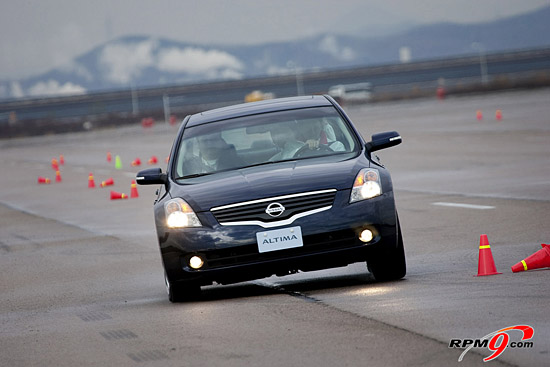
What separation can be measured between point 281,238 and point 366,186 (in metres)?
0.81

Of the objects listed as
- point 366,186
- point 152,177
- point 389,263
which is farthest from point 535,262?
point 152,177

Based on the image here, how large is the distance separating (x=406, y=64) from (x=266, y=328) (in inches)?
5847

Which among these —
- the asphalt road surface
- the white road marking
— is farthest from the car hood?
the white road marking

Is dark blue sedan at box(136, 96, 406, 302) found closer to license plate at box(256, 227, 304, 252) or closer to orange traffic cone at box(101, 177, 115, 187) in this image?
A: license plate at box(256, 227, 304, 252)

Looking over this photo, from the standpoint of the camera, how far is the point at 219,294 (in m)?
10.4

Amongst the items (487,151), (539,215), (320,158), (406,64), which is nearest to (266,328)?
(320,158)

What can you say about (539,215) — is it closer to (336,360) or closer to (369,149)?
(369,149)

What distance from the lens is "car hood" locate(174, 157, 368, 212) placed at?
9.35 meters

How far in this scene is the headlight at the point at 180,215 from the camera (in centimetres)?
947

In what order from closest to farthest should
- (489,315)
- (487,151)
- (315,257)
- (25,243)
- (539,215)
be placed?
(489,315) → (315,257) → (539,215) → (25,243) → (487,151)

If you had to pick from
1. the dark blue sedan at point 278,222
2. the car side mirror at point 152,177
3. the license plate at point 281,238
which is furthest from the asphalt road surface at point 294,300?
the car side mirror at point 152,177

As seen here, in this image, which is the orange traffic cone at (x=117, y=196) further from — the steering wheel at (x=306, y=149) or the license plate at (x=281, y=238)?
the license plate at (x=281, y=238)

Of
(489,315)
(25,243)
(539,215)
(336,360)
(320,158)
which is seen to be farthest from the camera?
(25,243)

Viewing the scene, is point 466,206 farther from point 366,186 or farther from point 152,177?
point 366,186
